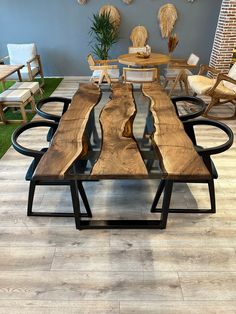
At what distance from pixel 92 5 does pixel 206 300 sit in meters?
5.31

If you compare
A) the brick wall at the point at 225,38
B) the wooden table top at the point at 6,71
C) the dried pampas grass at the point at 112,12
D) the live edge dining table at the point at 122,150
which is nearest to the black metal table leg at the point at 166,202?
the live edge dining table at the point at 122,150

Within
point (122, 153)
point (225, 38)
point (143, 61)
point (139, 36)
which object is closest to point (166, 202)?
point (122, 153)

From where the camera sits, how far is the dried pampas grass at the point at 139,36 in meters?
4.98

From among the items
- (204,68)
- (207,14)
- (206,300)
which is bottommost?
(206,300)

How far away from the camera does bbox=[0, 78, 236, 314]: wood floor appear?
4.62 ft

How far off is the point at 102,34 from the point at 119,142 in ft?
12.7

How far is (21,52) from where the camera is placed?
4.81m

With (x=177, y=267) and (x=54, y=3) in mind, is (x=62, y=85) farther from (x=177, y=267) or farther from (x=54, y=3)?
(x=177, y=267)

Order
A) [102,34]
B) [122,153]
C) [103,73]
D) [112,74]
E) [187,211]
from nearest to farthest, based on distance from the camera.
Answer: [122,153], [187,211], [103,73], [112,74], [102,34]

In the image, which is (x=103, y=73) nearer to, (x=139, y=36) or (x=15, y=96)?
(x=15, y=96)

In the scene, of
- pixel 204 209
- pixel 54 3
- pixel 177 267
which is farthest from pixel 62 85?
pixel 177 267

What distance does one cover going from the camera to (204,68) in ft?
12.5

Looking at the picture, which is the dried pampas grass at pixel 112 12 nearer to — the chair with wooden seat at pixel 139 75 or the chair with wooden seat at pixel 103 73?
the chair with wooden seat at pixel 103 73

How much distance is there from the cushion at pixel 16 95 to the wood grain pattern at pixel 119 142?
5.20 feet
